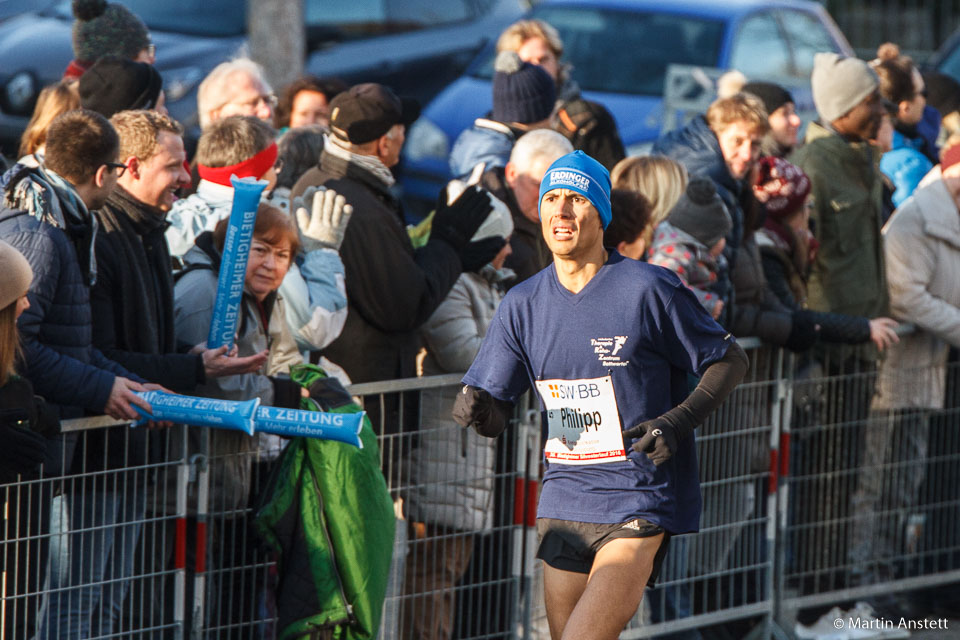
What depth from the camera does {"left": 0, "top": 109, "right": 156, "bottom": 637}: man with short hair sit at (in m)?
4.79

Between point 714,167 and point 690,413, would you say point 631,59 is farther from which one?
point 690,413

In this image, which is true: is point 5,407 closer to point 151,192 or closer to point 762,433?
point 151,192

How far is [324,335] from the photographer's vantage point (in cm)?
566

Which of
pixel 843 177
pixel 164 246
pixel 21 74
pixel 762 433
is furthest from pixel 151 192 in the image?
pixel 21 74

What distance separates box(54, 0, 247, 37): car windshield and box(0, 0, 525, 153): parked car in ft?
0.03

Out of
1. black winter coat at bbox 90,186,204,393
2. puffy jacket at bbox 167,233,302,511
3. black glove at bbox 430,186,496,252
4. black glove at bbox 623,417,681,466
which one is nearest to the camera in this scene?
black glove at bbox 623,417,681,466

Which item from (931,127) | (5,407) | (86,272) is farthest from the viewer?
(931,127)

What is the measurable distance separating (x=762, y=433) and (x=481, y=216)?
167 cm

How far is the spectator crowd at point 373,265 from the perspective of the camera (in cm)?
488

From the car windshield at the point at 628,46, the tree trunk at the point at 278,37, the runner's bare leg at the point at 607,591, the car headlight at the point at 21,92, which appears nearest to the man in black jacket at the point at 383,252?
the runner's bare leg at the point at 607,591

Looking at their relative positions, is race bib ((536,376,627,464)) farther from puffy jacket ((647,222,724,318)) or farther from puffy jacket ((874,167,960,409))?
puffy jacket ((874,167,960,409))

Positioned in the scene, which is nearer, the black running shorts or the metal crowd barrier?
the black running shorts

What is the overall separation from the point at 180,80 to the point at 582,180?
7.57 meters

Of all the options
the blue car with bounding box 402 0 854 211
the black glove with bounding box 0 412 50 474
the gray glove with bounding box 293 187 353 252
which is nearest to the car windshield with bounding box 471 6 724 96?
the blue car with bounding box 402 0 854 211
